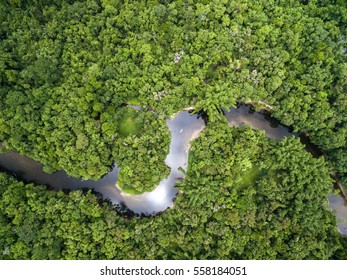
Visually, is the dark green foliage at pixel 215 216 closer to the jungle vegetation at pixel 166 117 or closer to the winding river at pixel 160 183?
the jungle vegetation at pixel 166 117

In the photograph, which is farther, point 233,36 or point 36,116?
point 233,36

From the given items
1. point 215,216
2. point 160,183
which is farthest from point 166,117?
point 215,216

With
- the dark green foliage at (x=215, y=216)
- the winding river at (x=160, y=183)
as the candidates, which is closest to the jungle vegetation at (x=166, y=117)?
the dark green foliage at (x=215, y=216)

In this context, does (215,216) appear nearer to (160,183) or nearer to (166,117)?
(160,183)

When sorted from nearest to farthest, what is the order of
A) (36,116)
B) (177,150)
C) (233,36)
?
(36,116) < (233,36) < (177,150)

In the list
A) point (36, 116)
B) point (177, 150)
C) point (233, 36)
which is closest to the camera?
point (36, 116)

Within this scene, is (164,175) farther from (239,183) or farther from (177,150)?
(239,183)

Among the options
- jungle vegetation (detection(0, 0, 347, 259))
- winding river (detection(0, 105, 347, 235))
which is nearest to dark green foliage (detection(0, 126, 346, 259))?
jungle vegetation (detection(0, 0, 347, 259))

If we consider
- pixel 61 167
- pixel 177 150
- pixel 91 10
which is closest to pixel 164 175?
pixel 177 150
